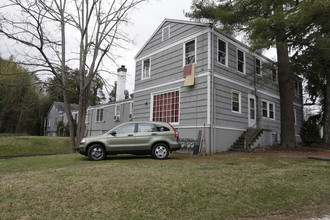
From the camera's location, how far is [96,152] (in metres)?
9.31

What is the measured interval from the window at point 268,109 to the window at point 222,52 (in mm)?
5320

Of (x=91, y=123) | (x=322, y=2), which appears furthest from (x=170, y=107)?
(x=91, y=123)

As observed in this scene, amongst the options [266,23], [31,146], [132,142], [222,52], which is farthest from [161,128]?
[31,146]

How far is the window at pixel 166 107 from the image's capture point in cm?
1414

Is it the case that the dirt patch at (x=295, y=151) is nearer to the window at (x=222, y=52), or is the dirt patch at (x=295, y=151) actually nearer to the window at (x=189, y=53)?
the window at (x=222, y=52)

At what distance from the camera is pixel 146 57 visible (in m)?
17.1

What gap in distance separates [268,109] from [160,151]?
11093mm

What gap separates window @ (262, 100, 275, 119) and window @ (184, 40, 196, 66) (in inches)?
270

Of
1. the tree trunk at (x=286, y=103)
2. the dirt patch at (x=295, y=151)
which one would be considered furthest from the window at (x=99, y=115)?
the tree trunk at (x=286, y=103)

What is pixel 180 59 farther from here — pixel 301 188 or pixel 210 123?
pixel 301 188

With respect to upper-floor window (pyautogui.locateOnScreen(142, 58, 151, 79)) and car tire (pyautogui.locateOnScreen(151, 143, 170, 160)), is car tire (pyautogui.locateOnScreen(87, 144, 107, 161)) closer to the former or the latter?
car tire (pyautogui.locateOnScreen(151, 143, 170, 160))

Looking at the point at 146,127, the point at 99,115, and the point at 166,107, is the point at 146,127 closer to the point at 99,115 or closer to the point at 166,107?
the point at 166,107

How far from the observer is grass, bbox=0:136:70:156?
17591 mm

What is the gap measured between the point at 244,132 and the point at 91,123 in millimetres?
17838
